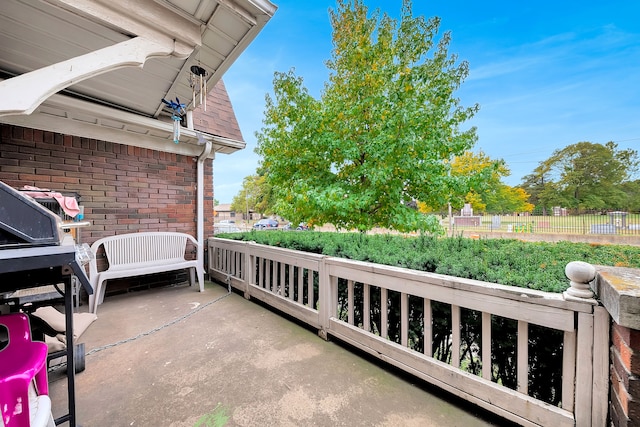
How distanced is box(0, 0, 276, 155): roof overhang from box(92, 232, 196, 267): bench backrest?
1667mm

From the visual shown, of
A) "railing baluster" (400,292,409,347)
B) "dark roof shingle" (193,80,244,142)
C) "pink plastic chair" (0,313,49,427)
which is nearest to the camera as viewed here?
"pink plastic chair" (0,313,49,427)

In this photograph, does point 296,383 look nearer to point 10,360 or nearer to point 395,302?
point 395,302

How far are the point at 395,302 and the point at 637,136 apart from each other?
113 ft

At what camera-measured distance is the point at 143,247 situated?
3.87 meters

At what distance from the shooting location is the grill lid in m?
0.89

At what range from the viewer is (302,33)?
959 cm

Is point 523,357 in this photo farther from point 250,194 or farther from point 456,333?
point 250,194

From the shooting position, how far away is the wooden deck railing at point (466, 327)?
1164 mm

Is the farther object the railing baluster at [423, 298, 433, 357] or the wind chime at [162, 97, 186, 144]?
the wind chime at [162, 97, 186, 144]

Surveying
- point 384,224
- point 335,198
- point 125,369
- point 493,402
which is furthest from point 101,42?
point 384,224

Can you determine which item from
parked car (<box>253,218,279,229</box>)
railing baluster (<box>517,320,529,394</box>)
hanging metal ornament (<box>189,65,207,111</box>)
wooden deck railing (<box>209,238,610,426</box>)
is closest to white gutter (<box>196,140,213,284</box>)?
hanging metal ornament (<box>189,65,207,111</box>)

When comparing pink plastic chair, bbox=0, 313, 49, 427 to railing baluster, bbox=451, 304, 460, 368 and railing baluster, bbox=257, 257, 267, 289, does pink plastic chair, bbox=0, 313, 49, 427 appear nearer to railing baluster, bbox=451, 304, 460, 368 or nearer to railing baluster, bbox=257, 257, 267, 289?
railing baluster, bbox=451, 304, 460, 368

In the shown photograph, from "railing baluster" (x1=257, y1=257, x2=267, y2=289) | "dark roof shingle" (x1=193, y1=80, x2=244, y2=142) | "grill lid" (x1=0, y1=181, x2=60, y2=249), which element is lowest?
"railing baluster" (x1=257, y1=257, x2=267, y2=289)

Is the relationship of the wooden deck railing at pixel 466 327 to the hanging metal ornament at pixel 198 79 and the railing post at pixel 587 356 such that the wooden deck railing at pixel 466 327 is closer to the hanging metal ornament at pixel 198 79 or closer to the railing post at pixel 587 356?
the railing post at pixel 587 356
